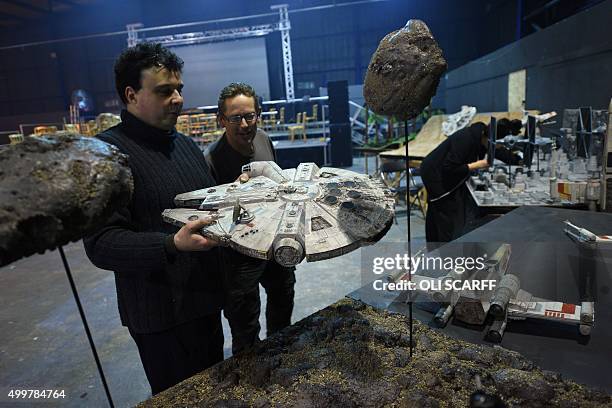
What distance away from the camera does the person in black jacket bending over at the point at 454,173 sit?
368cm

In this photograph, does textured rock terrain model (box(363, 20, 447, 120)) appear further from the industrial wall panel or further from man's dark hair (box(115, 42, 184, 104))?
the industrial wall panel

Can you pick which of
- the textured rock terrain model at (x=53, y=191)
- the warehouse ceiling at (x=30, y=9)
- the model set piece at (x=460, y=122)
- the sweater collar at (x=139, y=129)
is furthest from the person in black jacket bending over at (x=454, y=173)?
the warehouse ceiling at (x=30, y=9)

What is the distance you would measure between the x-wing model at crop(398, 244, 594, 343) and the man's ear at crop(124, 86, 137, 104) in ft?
4.32

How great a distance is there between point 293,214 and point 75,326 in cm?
299

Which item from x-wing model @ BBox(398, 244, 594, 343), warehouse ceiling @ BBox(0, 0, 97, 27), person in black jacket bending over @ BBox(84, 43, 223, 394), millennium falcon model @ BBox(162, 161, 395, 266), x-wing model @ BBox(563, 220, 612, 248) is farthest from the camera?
warehouse ceiling @ BBox(0, 0, 97, 27)

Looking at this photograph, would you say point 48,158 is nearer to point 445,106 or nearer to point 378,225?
point 378,225

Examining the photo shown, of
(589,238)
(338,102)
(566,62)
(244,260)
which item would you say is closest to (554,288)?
(589,238)

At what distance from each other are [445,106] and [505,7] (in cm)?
373

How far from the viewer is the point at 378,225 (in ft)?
4.75

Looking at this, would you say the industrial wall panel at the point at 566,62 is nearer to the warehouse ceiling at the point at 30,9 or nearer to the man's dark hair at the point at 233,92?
the man's dark hair at the point at 233,92

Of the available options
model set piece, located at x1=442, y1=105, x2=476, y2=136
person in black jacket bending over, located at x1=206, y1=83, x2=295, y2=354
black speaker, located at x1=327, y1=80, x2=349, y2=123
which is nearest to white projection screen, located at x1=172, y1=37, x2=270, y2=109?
black speaker, located at x1=327, y1=80, x2=349, y2=123

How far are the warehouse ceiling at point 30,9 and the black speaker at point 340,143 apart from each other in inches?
420

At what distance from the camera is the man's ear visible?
1.56 m

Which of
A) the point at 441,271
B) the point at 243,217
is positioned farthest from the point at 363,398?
the point at 441,271
